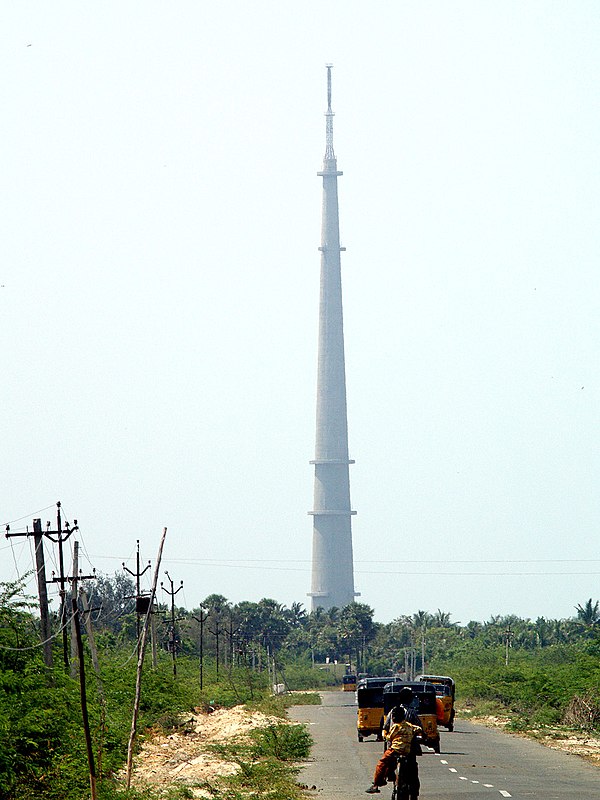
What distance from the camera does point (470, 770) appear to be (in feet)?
108

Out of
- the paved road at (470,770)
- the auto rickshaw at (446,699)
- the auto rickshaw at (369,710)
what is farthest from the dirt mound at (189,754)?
the auto rickshaw at (446,699)

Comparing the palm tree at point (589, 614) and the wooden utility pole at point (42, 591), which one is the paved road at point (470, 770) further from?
the palm tree at point (589, 614)

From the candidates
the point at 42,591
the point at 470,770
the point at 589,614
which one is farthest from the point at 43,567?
the point at 589,614

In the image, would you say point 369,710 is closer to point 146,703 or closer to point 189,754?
point 189,754

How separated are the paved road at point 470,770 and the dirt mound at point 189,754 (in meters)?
2.44

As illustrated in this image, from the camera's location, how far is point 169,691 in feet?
187

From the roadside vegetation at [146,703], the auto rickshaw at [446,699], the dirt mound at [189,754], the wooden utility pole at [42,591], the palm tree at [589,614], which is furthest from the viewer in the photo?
the palm tree at [589,614]

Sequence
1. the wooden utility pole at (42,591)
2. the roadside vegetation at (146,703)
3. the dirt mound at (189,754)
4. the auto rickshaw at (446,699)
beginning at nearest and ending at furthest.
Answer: the roadside vegetation at (146,703) → the dirt mound at (189,754) → the wooden utility pole at (42,591) → the auto rickshaw at (446,699)

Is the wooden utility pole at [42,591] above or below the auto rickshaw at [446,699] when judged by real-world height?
above

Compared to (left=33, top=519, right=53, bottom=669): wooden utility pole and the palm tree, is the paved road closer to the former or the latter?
(left=33, top=519, right=53, bottom=669): wooden utility pole

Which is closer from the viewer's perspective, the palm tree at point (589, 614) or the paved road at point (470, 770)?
the paved road at point (470, 770)

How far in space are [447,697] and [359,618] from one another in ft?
456

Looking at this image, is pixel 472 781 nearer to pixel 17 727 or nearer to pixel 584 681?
pixel 17 727

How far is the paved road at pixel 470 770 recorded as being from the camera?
2700cm
